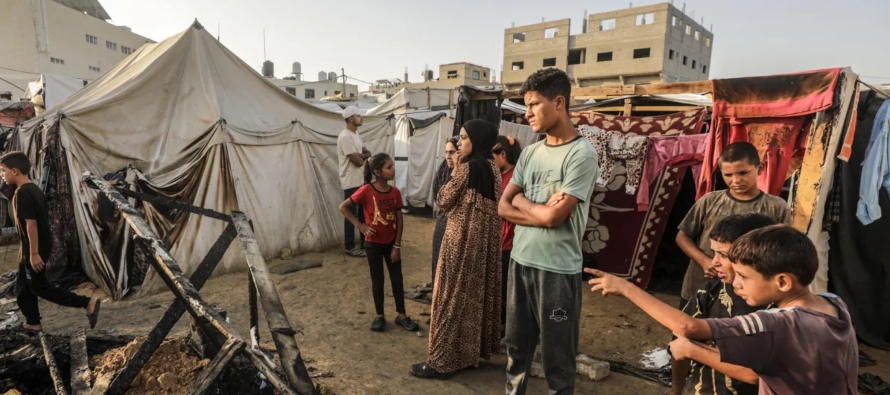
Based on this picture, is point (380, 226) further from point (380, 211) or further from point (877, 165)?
point (877, 165)

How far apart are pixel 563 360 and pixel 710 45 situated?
1919 inches

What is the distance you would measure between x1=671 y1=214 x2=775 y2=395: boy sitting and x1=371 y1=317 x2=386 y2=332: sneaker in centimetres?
269

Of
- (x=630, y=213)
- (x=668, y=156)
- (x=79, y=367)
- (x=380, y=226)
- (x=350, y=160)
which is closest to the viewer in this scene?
(x=79, y=367)

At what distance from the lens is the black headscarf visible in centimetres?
302

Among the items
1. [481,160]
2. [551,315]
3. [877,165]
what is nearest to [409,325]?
[481,160]

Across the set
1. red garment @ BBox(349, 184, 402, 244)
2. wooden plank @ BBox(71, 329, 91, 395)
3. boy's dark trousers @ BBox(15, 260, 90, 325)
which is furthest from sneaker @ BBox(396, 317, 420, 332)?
boy's dark trousers @ BBox(15, 260, 90, 325)

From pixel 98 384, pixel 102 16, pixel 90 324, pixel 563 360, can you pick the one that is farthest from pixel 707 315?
pixel 102 16

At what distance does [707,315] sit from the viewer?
6.59ft

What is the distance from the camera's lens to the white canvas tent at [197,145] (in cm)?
520

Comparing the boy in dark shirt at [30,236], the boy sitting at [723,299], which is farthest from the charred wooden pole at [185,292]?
the boy in dark shirt at [30,236]

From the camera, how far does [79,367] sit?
2391mm

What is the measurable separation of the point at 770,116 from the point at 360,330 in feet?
13.1

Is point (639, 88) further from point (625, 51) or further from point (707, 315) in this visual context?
point (625, 51)

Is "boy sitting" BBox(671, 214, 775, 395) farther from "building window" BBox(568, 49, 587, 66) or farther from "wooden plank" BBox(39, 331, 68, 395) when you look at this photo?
"building window" BBox(568, 49, 587, 66)
